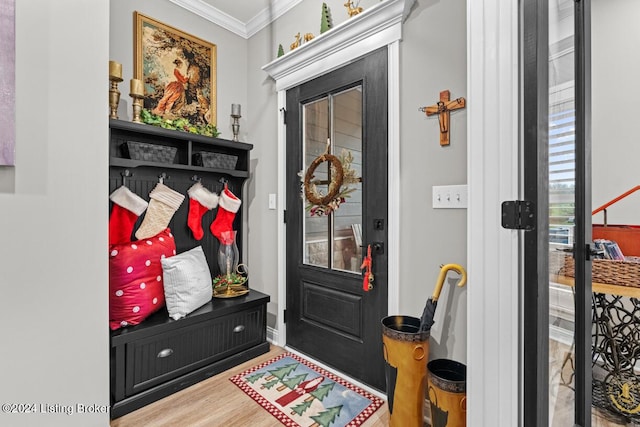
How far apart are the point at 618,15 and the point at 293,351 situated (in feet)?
11.0

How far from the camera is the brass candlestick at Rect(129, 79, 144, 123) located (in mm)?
2072

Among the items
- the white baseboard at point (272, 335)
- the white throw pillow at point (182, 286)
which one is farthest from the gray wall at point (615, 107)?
the white throw pillow at point (182, 286)

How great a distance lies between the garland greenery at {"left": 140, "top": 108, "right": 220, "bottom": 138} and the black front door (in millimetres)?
633

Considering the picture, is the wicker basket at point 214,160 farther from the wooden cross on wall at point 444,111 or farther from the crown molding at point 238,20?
the wooden cross on wall at point 444,111

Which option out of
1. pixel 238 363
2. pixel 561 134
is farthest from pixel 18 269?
pixel 561 134

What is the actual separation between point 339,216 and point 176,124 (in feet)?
4.46

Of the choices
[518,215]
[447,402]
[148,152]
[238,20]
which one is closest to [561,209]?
[518,215]

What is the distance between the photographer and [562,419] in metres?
1.27

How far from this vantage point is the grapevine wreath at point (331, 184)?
2.07 meters

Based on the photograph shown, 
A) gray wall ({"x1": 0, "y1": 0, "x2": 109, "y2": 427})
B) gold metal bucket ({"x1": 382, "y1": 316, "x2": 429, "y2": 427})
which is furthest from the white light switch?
gray wall ({"x1": 0, "y1": 0, "x2": 109, "y2": 427})

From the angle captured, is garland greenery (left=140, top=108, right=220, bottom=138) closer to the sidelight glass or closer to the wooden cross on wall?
the sidelight glass

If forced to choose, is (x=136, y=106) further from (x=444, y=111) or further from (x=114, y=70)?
(x=444, y=111)

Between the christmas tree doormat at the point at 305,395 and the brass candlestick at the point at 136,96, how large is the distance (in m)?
1.87

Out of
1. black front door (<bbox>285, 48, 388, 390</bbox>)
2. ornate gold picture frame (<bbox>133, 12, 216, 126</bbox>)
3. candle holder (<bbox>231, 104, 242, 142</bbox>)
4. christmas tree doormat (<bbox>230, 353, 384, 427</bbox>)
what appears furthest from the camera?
candle holder (<bbox>231, 104, 242, 142</bbox>)
